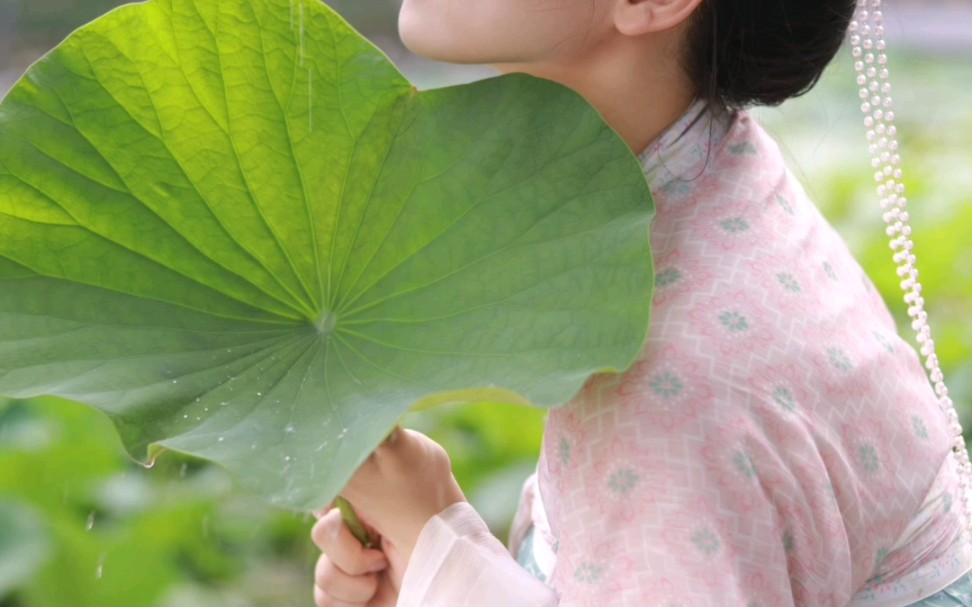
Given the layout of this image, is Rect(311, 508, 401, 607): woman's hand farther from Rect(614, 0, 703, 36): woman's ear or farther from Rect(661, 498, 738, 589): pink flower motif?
Rect(614, 0, 703, 36): woman's ear

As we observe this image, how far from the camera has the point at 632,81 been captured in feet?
3.43

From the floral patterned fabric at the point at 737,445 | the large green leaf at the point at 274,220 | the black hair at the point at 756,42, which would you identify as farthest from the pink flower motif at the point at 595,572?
the black hair at the point at 756,42

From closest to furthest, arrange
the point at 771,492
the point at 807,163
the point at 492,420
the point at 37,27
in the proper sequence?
the point at 771,492 < the point at 492,420 < the point at 37,27 < the point at 807,163

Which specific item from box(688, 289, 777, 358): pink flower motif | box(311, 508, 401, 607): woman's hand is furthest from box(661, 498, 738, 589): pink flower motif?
box(311, 508, 401, 607): woman's hand

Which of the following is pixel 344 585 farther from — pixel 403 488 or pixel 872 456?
pixel 872 456

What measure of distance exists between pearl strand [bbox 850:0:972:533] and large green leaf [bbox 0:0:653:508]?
304 millimetres

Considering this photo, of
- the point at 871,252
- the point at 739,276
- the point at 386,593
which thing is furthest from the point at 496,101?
the point at 871,252

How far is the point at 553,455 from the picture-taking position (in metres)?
0.95

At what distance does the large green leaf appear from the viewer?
0.90m

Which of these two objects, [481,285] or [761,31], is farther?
[761,31]

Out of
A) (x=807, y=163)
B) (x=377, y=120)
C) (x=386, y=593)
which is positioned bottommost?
(x=807, y=163)

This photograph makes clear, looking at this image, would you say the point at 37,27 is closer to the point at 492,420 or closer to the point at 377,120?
the point at 492,420

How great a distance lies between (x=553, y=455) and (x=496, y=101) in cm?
26

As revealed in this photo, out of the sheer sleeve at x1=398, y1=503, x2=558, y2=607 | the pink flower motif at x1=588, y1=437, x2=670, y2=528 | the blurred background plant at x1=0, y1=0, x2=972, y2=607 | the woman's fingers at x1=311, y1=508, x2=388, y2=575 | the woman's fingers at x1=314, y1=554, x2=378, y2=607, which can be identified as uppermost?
the pink flower motif at x1=588, y1=437, x2=670, y2=528
